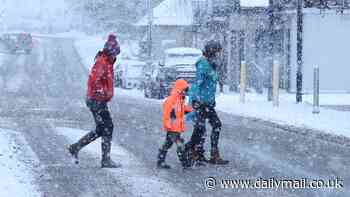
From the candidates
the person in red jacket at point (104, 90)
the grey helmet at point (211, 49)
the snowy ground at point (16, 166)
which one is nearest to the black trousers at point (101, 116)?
the person in red jacket at point (104, 90)

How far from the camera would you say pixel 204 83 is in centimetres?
1215

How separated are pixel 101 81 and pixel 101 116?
1.64 feet

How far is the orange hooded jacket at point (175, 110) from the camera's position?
1177cm

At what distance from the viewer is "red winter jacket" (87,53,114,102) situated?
11609 mm

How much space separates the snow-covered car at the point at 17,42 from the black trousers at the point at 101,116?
4917 centimetres

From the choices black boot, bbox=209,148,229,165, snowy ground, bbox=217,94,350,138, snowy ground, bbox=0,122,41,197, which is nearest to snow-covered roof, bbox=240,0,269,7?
snowy ground, bbox=217,94,350,138

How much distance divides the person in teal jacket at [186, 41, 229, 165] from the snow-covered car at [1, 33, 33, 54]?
4910 centimetres

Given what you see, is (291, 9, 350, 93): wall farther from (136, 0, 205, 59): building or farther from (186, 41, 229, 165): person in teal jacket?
(186, 41, 229, 165): person in teal jacket

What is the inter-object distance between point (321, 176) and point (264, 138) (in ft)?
16.4

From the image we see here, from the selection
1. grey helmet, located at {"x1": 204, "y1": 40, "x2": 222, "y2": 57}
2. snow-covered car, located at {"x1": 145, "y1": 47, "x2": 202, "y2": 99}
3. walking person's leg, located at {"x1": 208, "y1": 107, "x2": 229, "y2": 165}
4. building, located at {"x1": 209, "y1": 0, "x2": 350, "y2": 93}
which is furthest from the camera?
building, located at {"x1": 209, "y1": 0, "x2": 350, "y2": 93}

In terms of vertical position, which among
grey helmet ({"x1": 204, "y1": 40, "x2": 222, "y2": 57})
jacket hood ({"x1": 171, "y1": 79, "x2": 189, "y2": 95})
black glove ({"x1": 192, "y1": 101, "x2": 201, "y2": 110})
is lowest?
black glove ({"x1": 192, "y1": 101, "x2": 201, "y2": 110})

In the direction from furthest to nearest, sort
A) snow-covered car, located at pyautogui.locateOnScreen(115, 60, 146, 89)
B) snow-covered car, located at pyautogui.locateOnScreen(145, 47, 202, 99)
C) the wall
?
1. snow-covered car, located at pyautogui.locateOnScreen(115, 60, 146, 89)
2. the wall
3. snow-covered car, located at pyautogui.locateOnScreen(145, 47, 202, 99)

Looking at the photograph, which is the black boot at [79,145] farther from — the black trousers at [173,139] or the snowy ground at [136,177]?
the black trousers at [173,139]

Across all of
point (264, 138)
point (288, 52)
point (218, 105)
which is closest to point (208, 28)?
point (288, 52)
